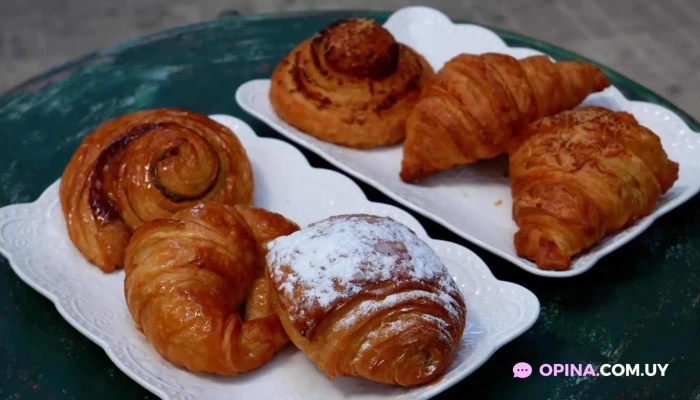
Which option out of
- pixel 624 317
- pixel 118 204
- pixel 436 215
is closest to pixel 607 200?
pixel 624 317

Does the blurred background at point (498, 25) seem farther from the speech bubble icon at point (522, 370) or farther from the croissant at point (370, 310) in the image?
the croissant at point (370, 310)

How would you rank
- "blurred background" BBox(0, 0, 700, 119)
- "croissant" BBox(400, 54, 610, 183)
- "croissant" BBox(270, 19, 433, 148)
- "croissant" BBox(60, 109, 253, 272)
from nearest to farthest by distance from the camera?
"croissant" BBox(60, 109, 253, 272), "croissant" BBox(400, 54, 610, 183), "croissant" BBox(270, 19, 433, 148), "blurred background" BBox(0, 0, 700, 119)

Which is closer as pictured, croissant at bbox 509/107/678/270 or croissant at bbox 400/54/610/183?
croissant at bbox 509/107/678/270

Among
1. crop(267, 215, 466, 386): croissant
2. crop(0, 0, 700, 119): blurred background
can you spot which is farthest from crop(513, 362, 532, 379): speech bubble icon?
crop(0, 0, 700, 119): blurred background

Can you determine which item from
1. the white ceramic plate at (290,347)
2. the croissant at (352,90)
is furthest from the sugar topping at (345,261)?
the croissant at (352,90)

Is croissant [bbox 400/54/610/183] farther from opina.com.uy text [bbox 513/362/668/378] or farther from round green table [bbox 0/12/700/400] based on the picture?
opina.com.uy text [bbox 513/362/668/378]

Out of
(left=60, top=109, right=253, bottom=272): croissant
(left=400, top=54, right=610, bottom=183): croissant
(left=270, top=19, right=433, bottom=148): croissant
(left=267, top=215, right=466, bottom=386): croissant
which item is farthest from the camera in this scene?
(left=270, top=19, right=433, bottom=148): croissant
